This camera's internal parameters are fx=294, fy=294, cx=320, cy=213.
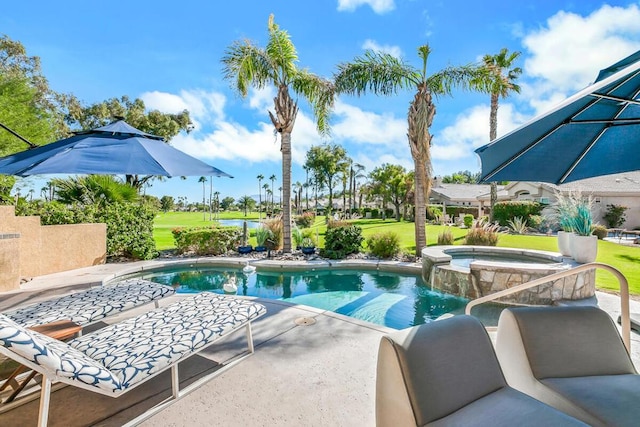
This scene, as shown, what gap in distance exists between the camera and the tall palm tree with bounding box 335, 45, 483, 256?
9.46 metres

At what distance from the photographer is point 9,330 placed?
1831mm

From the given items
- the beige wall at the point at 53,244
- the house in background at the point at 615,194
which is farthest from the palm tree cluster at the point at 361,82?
the house in background at the point at 615,194

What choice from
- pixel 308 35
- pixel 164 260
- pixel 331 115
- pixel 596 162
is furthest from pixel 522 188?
pixel 164 260

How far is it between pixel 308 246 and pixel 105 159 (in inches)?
278

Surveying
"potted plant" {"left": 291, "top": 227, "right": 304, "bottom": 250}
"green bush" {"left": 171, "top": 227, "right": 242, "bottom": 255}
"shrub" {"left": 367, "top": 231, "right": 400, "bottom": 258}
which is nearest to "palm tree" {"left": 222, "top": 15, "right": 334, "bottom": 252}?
"potted plant" {"left": 291, "top": 227, "right": 304, "bottom": 250}

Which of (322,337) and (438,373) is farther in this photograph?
(322,337)

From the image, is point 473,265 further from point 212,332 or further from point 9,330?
point 9,330

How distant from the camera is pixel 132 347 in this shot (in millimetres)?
2473

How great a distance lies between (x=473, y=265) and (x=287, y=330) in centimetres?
410

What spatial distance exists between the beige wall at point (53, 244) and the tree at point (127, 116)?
13.2 metres

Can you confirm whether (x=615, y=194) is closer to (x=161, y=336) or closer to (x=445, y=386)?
(x=445, y=386)

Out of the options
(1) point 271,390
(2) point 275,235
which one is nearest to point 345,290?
(1) point 271,390

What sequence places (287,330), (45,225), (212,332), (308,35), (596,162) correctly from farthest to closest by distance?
(308,35) → (45,225) → (287,330) → (596,162) → (212,332)

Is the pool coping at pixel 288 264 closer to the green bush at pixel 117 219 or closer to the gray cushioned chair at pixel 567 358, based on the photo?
the green bush at pixel 117 219
